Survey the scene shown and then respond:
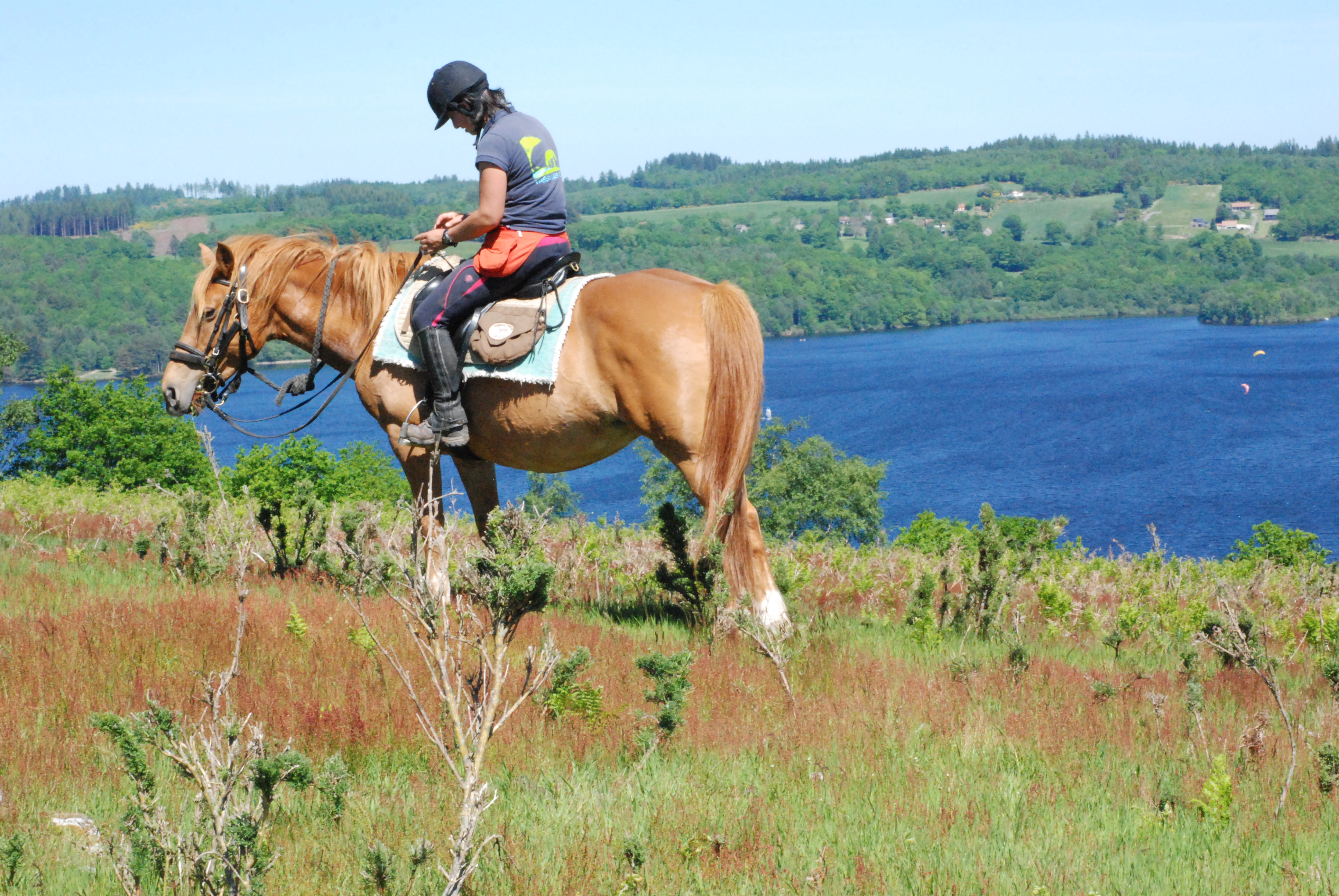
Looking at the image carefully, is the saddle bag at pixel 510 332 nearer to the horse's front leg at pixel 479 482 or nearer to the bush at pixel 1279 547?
the horse's front leg at pixel 479 482

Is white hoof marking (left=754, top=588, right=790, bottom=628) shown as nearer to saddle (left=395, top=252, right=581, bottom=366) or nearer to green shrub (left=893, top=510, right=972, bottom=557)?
saddle (left=395, top=252, right=581, bottom=366)

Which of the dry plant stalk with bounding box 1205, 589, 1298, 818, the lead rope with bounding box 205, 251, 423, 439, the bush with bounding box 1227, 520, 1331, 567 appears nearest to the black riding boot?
the lead rope with bounding box 205, 251, 423, 439

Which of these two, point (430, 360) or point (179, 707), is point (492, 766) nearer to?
point (179, 707)

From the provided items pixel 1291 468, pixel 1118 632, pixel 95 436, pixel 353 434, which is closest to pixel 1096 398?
pixel 1291 468

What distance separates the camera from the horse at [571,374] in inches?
251

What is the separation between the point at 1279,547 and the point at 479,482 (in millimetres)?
32379

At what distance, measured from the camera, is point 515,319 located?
6.70 metres

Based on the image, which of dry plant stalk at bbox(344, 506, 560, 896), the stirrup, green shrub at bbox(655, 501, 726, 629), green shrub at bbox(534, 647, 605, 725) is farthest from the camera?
green shrub at bbox(655, 501, 726, 629)

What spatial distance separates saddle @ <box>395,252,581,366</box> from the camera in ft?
21.9

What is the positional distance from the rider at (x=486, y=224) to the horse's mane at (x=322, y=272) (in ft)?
2.40

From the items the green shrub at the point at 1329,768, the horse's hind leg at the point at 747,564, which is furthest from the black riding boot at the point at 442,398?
the green shrub at the point at 1329,768

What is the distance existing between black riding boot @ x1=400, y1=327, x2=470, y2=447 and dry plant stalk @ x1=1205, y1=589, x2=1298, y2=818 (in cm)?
449

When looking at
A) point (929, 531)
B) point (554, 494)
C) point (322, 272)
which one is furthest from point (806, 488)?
point (322, 272)

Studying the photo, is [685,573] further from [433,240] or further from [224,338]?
[224,338]
